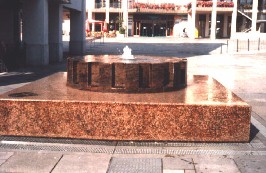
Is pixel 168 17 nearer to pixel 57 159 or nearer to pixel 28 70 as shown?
pixel 28 70

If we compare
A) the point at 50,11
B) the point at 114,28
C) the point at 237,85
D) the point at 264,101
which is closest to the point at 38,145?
the point at 264,101

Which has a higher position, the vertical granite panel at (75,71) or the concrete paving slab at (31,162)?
the vertical granite panel at (75,71)

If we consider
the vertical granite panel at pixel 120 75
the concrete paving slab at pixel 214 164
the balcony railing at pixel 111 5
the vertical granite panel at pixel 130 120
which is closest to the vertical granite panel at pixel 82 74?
the vertical granite panel at pixel 120 75

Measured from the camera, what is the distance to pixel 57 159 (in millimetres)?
5199

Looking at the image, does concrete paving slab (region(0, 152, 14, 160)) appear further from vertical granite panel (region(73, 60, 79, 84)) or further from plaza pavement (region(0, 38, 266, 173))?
vertical granite panel (region(73, 60, 79, 84))

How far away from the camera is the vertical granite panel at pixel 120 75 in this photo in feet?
21.5

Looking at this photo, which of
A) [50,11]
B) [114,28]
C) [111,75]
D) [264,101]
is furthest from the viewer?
[114,28]

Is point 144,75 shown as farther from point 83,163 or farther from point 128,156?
point 83,163

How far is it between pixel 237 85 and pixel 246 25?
44808 millimetres

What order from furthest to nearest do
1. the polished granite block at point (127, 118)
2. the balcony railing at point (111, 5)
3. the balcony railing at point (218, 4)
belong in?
the balcony railing at point (111, 5) → the balcony railing at point (218, 4) → the polished granite block at point (127, 118)

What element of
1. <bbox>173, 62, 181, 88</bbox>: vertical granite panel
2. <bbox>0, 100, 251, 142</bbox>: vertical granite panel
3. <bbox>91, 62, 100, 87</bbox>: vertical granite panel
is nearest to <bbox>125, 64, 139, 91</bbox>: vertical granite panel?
<bbox>91, 62, 100, 87</bbox>: vertical granite panel

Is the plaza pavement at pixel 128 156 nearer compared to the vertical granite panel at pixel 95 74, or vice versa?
the plaza pavement at pixel 128 156

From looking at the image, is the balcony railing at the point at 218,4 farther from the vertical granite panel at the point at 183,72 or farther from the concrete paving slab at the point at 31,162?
the concrete paving slab at the point at 31,162

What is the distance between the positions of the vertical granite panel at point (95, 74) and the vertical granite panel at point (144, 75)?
778 millimetres
